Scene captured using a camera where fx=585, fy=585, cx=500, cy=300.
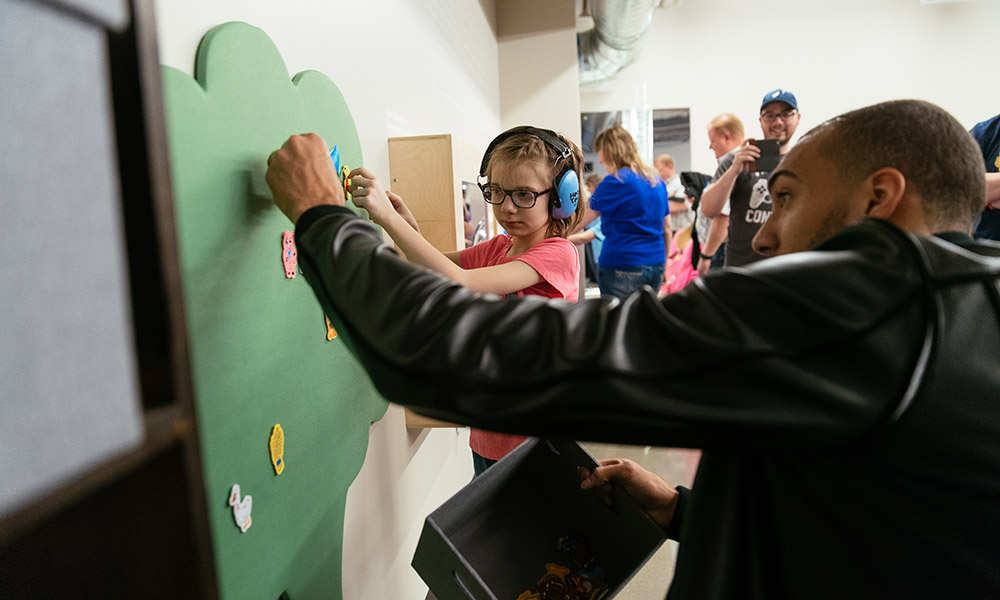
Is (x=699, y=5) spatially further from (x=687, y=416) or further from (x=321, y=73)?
(x=687, y=416)

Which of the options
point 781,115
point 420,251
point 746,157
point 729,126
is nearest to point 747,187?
point 746,157

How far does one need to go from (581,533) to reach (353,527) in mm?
619

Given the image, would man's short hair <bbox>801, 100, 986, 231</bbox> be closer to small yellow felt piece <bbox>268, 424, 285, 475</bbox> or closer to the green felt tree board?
the green felt tree board

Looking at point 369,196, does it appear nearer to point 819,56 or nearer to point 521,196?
point 521,196

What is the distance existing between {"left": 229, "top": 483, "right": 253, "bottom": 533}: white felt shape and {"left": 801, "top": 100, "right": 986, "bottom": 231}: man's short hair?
103 cm

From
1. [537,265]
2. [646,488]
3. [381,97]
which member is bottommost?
[646,488]

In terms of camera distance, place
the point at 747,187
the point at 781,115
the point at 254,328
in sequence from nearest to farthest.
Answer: the point at 254,328 → the point at 747,187 → the point at 781,115

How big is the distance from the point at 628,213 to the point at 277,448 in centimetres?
311

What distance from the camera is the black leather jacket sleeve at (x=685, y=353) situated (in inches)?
22.7

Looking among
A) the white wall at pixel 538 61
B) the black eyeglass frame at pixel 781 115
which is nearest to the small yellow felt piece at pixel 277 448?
the black eyeglass frame at pixel 781 115

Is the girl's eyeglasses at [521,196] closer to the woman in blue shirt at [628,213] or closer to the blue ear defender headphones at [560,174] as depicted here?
the blue ear defender headphones at [560,174]

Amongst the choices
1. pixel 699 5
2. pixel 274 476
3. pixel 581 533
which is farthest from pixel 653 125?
pixel 274 476

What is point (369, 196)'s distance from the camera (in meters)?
1.18

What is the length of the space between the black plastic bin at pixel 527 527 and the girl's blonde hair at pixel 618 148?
2531mm
